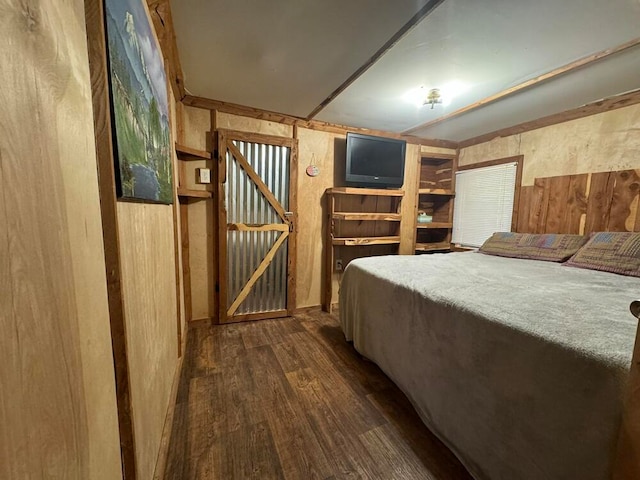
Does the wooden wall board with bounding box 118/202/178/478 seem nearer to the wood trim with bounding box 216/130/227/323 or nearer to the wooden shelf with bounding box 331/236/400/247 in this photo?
the wood trim with bounding box 216/130/227/323

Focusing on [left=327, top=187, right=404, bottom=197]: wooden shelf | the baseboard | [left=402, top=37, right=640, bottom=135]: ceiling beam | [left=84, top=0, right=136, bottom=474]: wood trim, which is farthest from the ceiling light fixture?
the baseboard

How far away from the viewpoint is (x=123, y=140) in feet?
2.44

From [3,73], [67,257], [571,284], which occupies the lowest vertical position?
[571,284]

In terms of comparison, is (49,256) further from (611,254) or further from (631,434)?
(611,254)

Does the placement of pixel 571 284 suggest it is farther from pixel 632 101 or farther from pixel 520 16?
pixel 632 101

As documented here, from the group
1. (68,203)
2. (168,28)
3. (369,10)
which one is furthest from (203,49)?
(68,203)

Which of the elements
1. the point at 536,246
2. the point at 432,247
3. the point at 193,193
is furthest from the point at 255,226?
the point at 536,246

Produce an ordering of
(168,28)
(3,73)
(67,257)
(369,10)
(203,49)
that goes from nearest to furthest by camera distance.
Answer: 1. (3,73)
2. (67,257)
3. (369,10)
4. (168,28)
5. (203,49)

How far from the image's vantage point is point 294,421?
4.74ft

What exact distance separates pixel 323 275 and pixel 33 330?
2.89 meters

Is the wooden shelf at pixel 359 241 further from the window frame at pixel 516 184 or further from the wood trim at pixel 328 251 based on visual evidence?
the window frame at pixel 516 184

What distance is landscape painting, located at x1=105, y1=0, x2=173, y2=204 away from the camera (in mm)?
714

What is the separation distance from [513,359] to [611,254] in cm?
185

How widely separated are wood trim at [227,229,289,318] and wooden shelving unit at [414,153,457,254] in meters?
2.08
